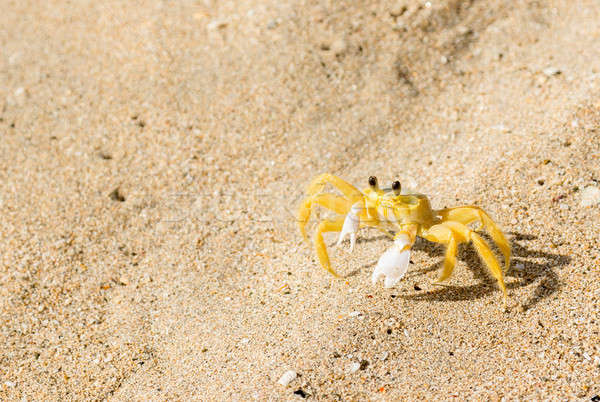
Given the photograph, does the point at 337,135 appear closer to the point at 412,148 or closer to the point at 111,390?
the point at 412,148

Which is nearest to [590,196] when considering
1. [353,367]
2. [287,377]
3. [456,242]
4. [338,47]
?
[456,242]

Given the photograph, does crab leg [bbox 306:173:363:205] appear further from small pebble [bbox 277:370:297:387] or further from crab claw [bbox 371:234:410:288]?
small pebble [bbox 277:370:297:387]

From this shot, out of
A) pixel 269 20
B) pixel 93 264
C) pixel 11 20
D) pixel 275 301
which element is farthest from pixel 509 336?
pixel 11 20

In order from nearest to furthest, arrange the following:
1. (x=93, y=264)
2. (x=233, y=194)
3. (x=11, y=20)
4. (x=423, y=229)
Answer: (x=423, y=229), (x=93, y=264), (x=233, y=194), (x=11, y=20)

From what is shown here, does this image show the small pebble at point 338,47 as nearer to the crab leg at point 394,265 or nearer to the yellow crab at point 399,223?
the yellow crab at point 399,223

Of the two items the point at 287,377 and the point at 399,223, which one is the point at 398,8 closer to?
the point at 399,223

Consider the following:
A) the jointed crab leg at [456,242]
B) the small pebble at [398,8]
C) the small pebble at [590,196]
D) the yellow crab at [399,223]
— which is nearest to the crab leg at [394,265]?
the yellow crab at [399,223]

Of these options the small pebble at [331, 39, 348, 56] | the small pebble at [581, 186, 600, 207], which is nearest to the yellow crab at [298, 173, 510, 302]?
the small pebble at [581, 186, 600, 207]
